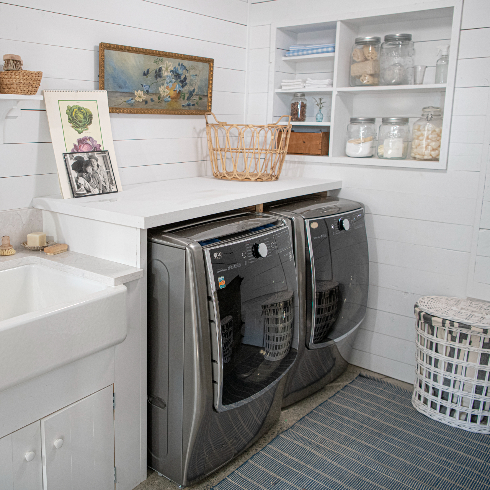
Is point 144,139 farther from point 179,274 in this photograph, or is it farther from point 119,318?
point 119,318

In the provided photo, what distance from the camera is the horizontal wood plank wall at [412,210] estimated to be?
2312mm

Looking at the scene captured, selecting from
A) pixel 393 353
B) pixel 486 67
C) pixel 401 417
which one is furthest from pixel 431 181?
pixel 401 417

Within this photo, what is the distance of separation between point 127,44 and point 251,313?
1316 millimetres

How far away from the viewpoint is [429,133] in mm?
2473

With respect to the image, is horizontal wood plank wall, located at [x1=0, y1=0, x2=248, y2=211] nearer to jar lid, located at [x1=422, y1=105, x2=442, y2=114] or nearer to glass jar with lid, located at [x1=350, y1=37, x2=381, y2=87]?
glass jar with lid, located at [x1=350, y1=37, x2=381, y2=87]

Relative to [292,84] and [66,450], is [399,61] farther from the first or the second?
[66,450]

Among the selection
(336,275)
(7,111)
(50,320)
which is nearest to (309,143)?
(336,275)

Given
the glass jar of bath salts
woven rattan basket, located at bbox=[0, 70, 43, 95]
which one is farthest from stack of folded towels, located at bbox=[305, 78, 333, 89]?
woven rattan basket, located at bbox=[0, 70, 43, 95]

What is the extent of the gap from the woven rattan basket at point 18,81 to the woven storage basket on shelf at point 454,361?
1836mm

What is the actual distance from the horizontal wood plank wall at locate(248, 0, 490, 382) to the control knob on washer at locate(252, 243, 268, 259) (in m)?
0.97

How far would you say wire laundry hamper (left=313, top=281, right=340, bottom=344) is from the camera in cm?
234

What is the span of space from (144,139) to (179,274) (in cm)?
96

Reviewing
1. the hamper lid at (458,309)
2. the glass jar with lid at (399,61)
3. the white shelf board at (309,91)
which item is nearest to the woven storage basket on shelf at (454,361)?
the hamper lid at (458,309)

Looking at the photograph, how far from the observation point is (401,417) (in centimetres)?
239
